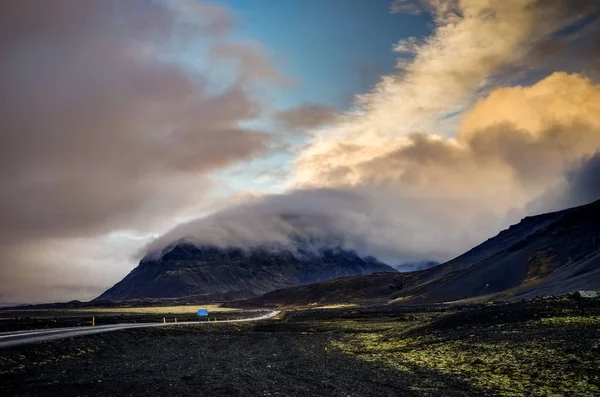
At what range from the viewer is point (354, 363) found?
32062 mm

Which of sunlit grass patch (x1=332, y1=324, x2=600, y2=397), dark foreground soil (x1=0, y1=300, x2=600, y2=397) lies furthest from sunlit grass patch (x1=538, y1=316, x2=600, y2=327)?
sunlit grass patch (x1=332, y1=324, x2=600, y2=397)

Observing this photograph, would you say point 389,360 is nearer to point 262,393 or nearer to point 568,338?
point 568,338

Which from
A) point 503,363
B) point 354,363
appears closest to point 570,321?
point 503,363

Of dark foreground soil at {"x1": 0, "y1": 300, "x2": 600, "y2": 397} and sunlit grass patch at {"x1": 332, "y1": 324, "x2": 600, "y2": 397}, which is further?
dark foreground soil at {"x1": 0, "y1": 300, "x2": 600, "y2": 397}

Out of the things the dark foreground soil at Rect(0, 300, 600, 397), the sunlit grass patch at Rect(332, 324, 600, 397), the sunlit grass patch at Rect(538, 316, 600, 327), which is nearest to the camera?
the sunlit grass patch at Rect(332, 324, 600, 397)

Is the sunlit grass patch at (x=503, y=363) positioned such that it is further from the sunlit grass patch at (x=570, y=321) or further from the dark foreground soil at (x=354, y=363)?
the sunlit grass patch at (x=570, y=321)

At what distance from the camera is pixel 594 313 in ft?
136

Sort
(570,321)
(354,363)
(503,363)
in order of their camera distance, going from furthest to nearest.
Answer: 1. (570,321)
2. (354,363)
3. (503,363)

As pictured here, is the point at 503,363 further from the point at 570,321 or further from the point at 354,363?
the point at 570,321

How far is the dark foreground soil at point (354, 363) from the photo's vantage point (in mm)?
21859

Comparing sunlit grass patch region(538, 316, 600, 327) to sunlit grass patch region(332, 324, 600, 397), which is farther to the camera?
sunlit grass patch region(538, 316, 600, 327)

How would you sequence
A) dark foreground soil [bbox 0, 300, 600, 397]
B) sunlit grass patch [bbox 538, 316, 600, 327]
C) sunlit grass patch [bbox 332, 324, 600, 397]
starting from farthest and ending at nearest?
1. sunlit grass patch [bbox 538, 316, 600, 327]
2. dark foreground soil [bbox 0, 300, 600, 397]
3. sunlit grass patch [bbox 332, 324, 600, 397]

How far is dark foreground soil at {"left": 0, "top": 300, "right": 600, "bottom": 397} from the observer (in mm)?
21859

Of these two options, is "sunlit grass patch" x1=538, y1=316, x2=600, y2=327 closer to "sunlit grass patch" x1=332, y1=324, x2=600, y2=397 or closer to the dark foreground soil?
the dark foreground soil
